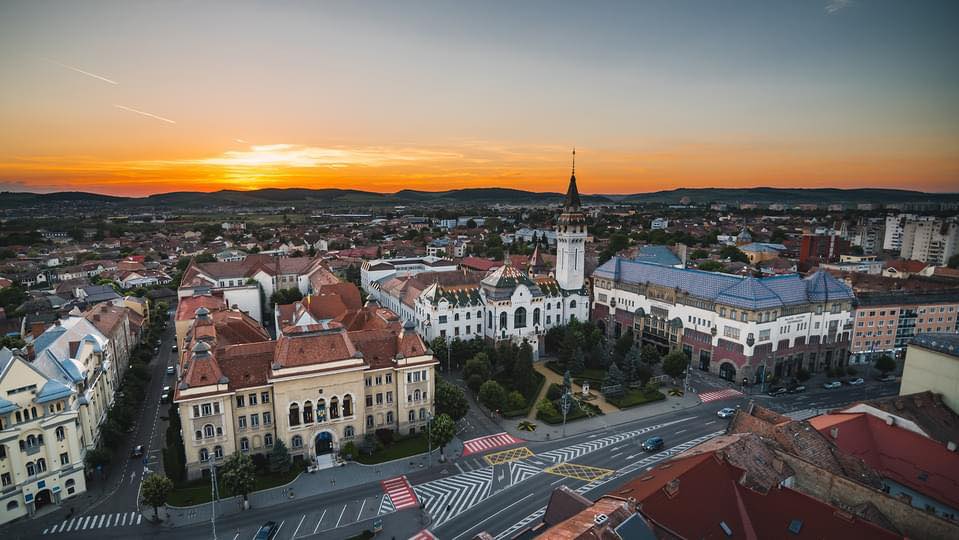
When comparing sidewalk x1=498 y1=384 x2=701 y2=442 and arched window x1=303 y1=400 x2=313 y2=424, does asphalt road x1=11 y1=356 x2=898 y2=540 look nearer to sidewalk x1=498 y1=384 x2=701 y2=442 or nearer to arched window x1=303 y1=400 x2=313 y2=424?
sidewalk x1=498 y1=384 x2=701 y2=442

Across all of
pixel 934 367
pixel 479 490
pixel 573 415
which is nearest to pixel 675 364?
pixel 573 415

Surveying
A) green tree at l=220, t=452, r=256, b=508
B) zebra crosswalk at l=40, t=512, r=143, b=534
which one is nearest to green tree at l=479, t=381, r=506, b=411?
green tree at l=220, t=452, r=256, b=508

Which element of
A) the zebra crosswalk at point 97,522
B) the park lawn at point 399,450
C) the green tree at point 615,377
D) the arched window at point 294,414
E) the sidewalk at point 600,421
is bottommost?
the zebra crosswalk at point 97,522

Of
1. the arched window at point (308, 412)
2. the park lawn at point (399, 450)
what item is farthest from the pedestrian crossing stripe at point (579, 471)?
the arched window at point (308, 412)

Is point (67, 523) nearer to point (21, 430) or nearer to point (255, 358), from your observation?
point (21, 430)

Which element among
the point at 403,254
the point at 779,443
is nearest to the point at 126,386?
the point at 779,443

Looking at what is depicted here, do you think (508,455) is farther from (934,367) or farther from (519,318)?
(934,367)

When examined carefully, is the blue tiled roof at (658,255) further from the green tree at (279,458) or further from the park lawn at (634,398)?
the green tree at (279,458)
